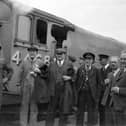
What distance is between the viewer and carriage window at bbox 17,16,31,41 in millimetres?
6621

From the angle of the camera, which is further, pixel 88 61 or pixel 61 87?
pixel 88 61

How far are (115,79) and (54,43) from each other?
3.28m

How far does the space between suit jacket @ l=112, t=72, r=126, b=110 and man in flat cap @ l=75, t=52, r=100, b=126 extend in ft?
4.37

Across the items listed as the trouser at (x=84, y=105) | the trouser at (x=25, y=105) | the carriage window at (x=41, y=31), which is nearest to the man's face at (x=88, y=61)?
the trouser at (x=84, y=105)

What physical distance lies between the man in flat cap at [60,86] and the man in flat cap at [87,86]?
23cm

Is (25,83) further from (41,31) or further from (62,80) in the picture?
(41,31)

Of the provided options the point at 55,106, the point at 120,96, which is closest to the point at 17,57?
the point at 55,106

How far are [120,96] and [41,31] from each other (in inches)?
130

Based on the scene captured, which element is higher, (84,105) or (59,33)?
(59,33)

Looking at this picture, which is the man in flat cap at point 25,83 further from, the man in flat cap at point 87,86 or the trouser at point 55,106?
the man in flat cap at point 87,86

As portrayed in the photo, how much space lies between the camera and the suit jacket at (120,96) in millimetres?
4363

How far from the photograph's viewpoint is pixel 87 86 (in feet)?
19.1

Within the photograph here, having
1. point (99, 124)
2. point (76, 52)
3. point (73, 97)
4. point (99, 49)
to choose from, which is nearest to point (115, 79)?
point (73, 97)

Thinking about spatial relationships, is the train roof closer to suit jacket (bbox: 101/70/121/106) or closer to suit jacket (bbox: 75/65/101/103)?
suit jacket (bbox: 75/65/101/103)
